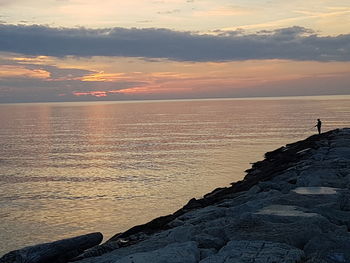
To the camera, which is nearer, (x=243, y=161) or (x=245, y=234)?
(x=245, y=234)

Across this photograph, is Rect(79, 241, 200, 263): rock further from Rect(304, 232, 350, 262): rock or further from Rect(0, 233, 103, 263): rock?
Rect(0, 233, 103, 263): rock

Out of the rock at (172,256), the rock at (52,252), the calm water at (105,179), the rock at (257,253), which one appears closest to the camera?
the rock at (257,253)

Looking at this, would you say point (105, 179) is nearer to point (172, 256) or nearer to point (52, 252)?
point (52, 252)

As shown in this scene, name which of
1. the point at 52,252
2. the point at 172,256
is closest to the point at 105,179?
the point at 52,252

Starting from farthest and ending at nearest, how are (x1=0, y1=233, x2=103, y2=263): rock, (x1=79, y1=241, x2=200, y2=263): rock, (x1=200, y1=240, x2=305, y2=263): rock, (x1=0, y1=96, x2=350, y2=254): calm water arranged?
(x1=0, y1=96, x2=350, y2=254): calm water
(x1=0, y1=233, x2=103, y2=263): rock
(x1=79, y1=241, x2=200, y2=263): rock
(x1=200, y1=240, x2=305, y2=263): rock

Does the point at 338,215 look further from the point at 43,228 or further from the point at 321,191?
the point at 43,228

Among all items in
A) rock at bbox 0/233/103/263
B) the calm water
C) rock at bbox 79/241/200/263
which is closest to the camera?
rock at bbox 79/241/200/263

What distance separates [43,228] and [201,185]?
543 inches

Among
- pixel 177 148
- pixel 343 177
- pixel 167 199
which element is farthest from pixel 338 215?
pixel 177 148

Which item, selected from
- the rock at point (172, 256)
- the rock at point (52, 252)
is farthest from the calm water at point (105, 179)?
the rock at point (172, 256)

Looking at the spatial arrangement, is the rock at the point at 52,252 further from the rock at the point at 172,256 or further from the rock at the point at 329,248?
the rock at the point at 329,248

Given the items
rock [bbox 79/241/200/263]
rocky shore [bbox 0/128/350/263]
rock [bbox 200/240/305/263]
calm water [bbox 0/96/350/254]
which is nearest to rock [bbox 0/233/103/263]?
Answer: rocky shore [bbox 0/128/350/263]

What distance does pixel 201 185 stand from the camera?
32656mm

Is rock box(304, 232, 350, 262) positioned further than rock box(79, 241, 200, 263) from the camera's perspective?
No
